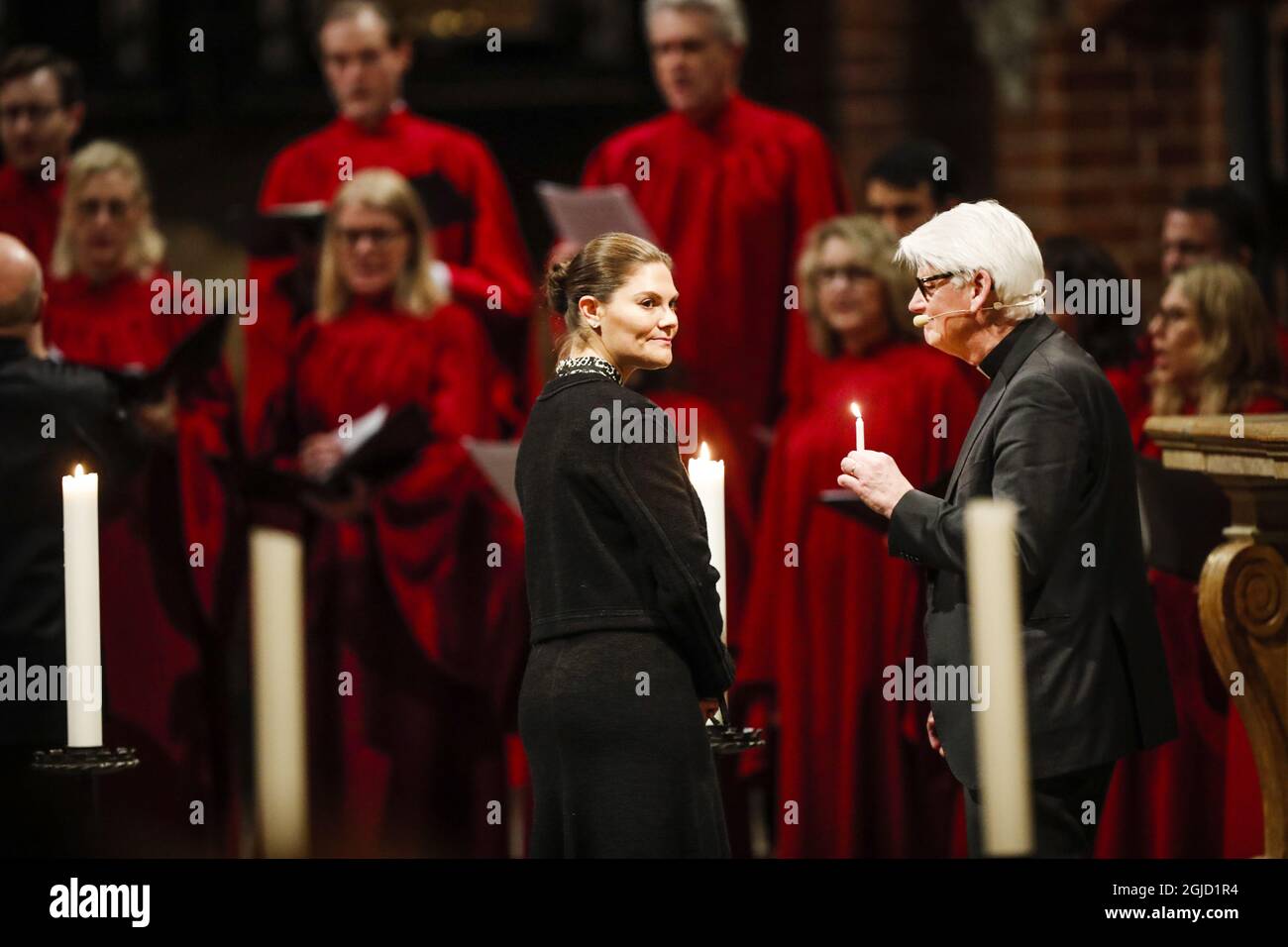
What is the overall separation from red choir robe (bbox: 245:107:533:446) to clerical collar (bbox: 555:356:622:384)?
2.44 metres

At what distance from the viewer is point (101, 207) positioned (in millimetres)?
5449

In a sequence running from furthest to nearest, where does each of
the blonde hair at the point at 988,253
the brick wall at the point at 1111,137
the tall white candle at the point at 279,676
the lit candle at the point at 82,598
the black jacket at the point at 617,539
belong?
the brick wall at the point at 1111,137
the blonde hair at the point at 988,253
the black jacket at the point at 617,539
the lit candle at the point at 82,598
the tall white candle at the point at 279,676

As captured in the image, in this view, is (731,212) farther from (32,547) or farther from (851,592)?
(32,547)

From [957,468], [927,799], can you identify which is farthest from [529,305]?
[957,468]

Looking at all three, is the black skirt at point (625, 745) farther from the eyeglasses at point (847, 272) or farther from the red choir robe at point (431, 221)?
the red choir robe at point (431, 221)

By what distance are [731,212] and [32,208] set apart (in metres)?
1.96

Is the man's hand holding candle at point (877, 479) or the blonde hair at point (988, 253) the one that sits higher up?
the blonde hair at point (988, 253)

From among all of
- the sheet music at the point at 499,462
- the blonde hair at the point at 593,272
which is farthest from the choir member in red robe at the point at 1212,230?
the blonde hair at the point at 593,272

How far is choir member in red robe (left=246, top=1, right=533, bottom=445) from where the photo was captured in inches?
215

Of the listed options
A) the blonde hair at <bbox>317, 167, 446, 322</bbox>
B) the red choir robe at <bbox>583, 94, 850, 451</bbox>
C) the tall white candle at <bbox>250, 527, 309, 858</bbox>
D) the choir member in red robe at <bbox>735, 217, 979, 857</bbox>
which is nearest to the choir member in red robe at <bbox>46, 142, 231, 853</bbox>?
the blonde hair at <bbox>317, 167, 446, 322</bbox>

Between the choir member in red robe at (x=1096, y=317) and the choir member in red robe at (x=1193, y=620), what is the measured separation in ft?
0.54

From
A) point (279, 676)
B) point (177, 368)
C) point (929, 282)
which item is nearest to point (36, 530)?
point (177, 368)

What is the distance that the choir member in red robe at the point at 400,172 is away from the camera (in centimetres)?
545
